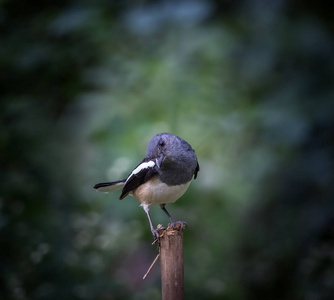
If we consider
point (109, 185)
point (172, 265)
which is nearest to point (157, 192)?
point (109, 185)

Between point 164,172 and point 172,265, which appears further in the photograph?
point 164,172

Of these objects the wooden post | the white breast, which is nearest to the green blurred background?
the white breast

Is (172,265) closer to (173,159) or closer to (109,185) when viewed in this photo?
(173,159)

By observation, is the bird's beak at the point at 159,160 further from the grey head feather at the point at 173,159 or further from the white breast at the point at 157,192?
the white breast at the point at 157,192

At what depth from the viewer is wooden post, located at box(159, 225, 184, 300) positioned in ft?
8.16

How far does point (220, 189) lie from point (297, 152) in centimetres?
112

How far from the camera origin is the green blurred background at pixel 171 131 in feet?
13.4

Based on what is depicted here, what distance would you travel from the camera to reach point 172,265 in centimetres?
253

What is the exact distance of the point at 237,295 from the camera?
4.55 m

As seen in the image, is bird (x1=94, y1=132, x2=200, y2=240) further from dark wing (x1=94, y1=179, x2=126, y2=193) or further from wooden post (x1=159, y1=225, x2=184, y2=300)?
wooden post (x1=159, y1=225, x2=184, y2=300)

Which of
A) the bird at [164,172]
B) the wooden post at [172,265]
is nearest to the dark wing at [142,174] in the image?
the bird at [164,172]

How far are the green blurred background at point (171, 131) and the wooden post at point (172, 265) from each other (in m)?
1.13

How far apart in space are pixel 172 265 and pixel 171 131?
1707mm

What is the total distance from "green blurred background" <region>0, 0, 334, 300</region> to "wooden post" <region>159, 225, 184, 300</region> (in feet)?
3.71
